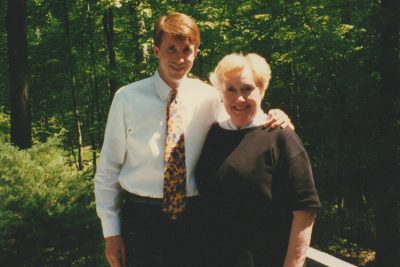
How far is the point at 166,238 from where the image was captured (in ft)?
8.33

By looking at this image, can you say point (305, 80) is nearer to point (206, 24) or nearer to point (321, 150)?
point (321, 150)

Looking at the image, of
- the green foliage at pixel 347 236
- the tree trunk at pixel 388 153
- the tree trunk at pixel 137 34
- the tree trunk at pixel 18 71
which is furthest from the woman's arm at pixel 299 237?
the green foliage at pixel 347 236

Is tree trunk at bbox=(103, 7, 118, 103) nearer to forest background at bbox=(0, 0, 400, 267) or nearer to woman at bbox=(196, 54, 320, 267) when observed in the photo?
forest background at bbox=(0, 0, 400, 267)

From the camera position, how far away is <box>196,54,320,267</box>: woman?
7.23ft

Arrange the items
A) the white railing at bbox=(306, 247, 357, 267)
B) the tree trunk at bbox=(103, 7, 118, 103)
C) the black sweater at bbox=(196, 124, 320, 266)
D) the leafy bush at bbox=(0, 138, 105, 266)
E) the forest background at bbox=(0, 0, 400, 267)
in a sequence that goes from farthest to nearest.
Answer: the tree trunk at bbox=(103, 7, 118, 103)
the forest background at bbox=(0, 0, 400, 267)
the leafy bush at bbox=(0, 138, 105, 266)
the white railing at bbox=(306, 247, 357, 267)
the black sweater at bbox=(196, 124, 320, 266)

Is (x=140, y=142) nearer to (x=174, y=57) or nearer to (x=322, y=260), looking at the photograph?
(x=174, y=57)

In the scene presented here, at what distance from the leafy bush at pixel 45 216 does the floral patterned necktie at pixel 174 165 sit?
9.41 feet

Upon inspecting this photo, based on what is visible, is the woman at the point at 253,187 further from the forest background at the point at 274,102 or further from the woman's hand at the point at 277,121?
the forest background at the point at 274,102

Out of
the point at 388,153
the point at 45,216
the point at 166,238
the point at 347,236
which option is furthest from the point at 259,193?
the point at 347,236

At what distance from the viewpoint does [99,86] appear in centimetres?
1686

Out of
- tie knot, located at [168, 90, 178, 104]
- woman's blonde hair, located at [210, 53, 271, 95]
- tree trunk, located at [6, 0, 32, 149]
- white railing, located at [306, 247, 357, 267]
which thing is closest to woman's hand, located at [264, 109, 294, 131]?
woman's blonde hair, located at [210, 53, 271, 95]

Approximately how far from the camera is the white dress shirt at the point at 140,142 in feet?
8.49

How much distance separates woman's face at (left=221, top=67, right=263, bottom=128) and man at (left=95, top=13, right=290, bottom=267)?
13.8 inches

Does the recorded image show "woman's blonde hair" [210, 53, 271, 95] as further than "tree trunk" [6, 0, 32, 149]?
No
